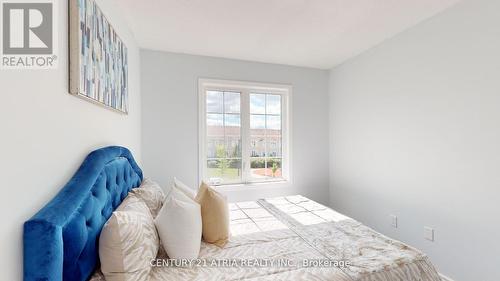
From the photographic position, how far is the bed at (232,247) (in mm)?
800

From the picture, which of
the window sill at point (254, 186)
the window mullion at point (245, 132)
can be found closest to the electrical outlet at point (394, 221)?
the window sill at point (254, 186)

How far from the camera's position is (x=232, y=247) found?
151cm

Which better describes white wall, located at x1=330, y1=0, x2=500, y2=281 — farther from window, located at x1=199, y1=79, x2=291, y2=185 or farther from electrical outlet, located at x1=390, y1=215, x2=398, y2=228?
window, located at x1=199, y1=79, x2=291, y2=185

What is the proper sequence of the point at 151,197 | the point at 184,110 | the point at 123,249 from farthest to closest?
1. the point at 184,110
2. the point at 151,197
3. the point at 123,249

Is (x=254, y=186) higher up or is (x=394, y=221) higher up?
(x=254, y=186)

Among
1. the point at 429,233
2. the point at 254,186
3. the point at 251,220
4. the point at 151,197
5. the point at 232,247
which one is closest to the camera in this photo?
the point at 232,247

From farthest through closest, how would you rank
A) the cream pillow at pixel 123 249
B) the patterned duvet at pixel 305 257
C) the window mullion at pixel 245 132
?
1. the window mullion at pixel 245 132
2. the patterned duvet at pixel 305 257
3. the cream pillow at pixel 123 249

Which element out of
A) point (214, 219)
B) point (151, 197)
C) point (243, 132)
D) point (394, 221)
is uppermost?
point (243, 132)

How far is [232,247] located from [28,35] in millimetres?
1468

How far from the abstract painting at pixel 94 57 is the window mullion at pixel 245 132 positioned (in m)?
1.65

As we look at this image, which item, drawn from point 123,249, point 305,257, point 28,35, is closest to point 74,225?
point 123,249

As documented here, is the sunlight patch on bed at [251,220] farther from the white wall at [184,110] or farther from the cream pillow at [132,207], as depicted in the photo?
the white wall at [184,110]

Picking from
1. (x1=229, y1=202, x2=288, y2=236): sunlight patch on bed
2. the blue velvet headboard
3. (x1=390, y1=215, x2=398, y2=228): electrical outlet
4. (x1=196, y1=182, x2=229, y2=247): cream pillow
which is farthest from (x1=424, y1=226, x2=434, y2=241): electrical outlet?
the blue velvet headboard

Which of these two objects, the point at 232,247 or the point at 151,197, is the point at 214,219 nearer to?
the point at 232,247
